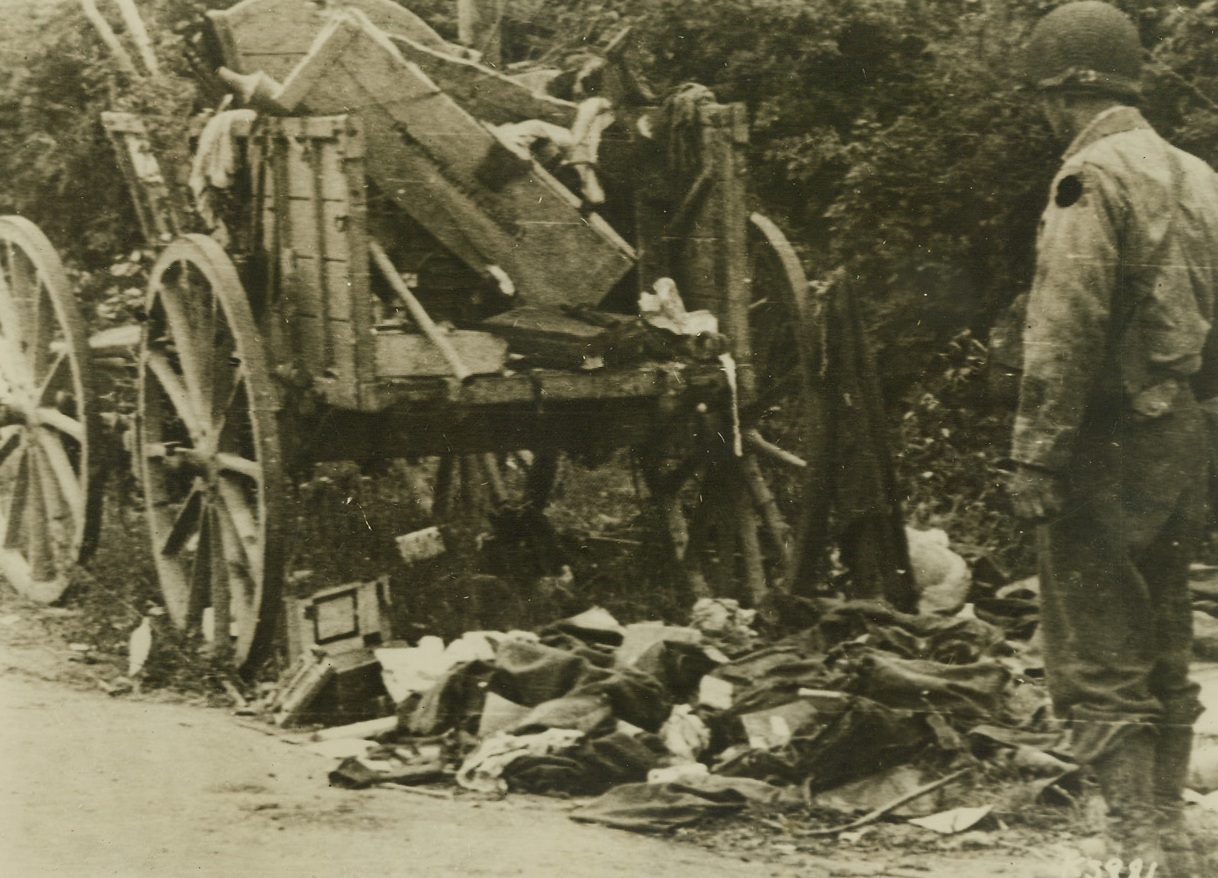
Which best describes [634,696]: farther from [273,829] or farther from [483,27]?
[483,27]

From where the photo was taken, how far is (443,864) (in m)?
3.67

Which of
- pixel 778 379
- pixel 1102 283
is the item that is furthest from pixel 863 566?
pixel 1102 283

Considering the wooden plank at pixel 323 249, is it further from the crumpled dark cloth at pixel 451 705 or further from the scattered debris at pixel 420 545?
the crumpled dark cloth at pixel 451 705

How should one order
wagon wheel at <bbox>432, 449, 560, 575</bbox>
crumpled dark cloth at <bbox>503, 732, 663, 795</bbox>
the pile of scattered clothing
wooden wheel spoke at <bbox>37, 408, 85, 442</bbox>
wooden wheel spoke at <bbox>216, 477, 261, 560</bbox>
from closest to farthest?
the pile of scattered clothing < crumpled dark cloth at <bbox>503, 732, 663, 795</bbox> < wooden wheel spoke at <bbox>216, 477, 261, 560</bbox> < wagon wheel at <bbox>432, 449, 560, 575</bbox> < wooden wheel spoke at <bbox>37, 408, 85, 442</bbox>

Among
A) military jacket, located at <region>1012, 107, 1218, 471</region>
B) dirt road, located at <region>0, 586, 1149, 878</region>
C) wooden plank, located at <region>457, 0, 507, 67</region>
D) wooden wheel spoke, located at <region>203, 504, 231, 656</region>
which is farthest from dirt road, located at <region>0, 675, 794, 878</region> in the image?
wooden plank, located at <region>457, 0, 507, 67</region>

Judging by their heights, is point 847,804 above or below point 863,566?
below

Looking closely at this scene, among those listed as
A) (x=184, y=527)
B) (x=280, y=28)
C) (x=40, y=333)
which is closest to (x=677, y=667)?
(x=184, y=527)

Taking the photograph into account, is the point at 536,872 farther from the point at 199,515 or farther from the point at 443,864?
the point at 199,515

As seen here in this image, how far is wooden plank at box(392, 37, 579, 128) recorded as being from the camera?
4691 mm

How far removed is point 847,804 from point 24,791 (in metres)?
2.20

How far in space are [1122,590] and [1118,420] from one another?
0.42m

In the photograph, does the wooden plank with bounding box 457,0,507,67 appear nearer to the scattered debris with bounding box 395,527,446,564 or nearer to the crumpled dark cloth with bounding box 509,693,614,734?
the scattered debris with bounding box 395,527,446,564

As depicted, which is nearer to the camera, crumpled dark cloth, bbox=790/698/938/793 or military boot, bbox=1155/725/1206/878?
military boot, bbox=1155/725/1206/878

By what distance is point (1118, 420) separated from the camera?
12.1 feet
